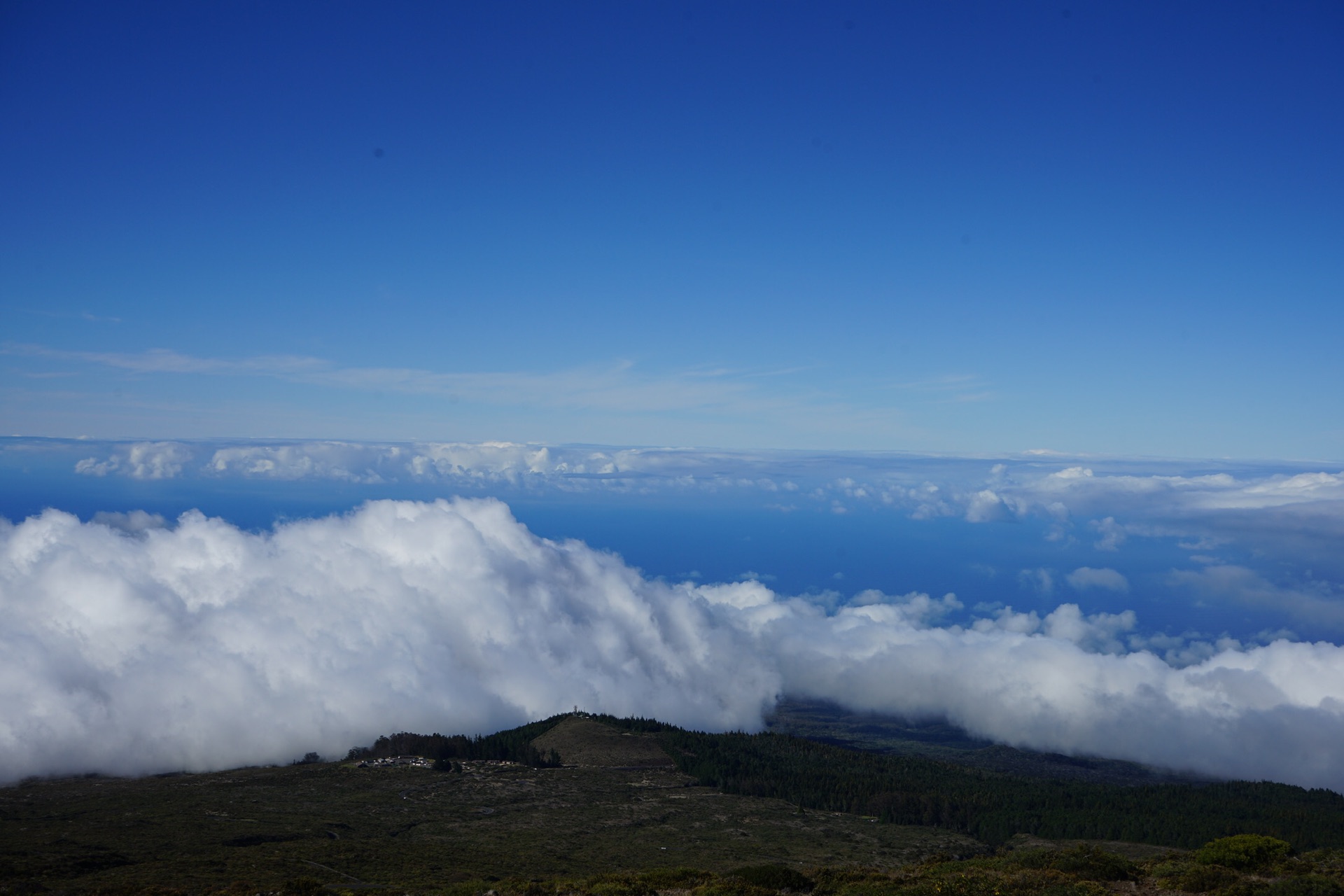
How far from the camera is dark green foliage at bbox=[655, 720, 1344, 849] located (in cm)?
12175

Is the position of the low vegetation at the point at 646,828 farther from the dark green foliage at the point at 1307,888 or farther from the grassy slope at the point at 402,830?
the grassy slope at the point at 402,830

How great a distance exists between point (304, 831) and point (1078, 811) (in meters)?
114

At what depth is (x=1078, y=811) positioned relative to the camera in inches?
5187

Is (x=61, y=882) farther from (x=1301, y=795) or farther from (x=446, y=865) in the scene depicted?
(x=1301, y=795)

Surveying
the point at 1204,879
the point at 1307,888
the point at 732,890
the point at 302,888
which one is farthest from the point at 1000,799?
the point at 302,888

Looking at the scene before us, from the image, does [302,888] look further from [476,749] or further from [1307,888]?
[476,749]

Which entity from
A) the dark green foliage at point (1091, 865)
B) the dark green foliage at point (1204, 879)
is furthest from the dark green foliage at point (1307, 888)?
the dark green foliage at point (1091, 865)

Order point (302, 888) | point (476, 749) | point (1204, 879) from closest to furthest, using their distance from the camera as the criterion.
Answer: point (1204, 879)
point (302, 888)
point (476, 749)

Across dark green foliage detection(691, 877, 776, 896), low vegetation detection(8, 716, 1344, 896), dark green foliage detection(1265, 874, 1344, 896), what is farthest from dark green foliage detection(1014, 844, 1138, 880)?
dark green foliage detection(691, 877, 776, 896)

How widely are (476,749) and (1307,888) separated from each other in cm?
15433

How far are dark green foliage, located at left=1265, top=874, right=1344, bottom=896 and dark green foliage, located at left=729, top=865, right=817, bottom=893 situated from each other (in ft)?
69.1

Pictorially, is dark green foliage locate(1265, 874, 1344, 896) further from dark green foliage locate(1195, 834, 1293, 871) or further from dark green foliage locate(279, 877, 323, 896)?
dark green foliage locate(279, 877, 323, 896)

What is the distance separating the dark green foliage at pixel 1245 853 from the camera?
44188 millimetres

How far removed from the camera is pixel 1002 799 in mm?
144250
